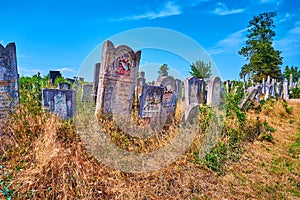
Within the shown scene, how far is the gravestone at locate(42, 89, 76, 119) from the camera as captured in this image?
14.7 ft

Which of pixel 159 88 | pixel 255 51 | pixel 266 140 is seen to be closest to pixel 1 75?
pixel 159 88

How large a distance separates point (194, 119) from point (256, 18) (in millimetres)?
44224

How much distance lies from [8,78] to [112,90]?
1990mm

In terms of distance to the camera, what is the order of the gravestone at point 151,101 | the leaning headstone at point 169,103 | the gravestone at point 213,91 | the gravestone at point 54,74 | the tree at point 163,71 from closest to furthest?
the gravestone at point 151,101 → the leaning headstone at point 169,103 → the tree at point 163,71 → the gravestone at point 213,91 → the gravestone at point 54,74

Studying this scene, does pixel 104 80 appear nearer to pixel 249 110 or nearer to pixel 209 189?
pixel 209 189

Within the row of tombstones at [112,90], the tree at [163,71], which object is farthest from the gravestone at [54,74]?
the tree at [163,71]

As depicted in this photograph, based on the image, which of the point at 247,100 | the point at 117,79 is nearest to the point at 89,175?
the point at 117,79

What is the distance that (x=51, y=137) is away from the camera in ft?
11.5

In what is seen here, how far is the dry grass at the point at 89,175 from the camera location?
291 cm

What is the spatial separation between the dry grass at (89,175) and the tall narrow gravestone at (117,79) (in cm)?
122

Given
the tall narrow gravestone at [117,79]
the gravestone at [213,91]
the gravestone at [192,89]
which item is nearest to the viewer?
the tall narrow gravestone at [117,79]

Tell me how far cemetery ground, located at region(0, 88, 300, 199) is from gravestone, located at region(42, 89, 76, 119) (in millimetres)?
241

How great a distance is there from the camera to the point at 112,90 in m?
5.12

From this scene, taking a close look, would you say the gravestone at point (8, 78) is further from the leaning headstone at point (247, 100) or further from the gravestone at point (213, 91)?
the leaning headstone at point (247, 100)
